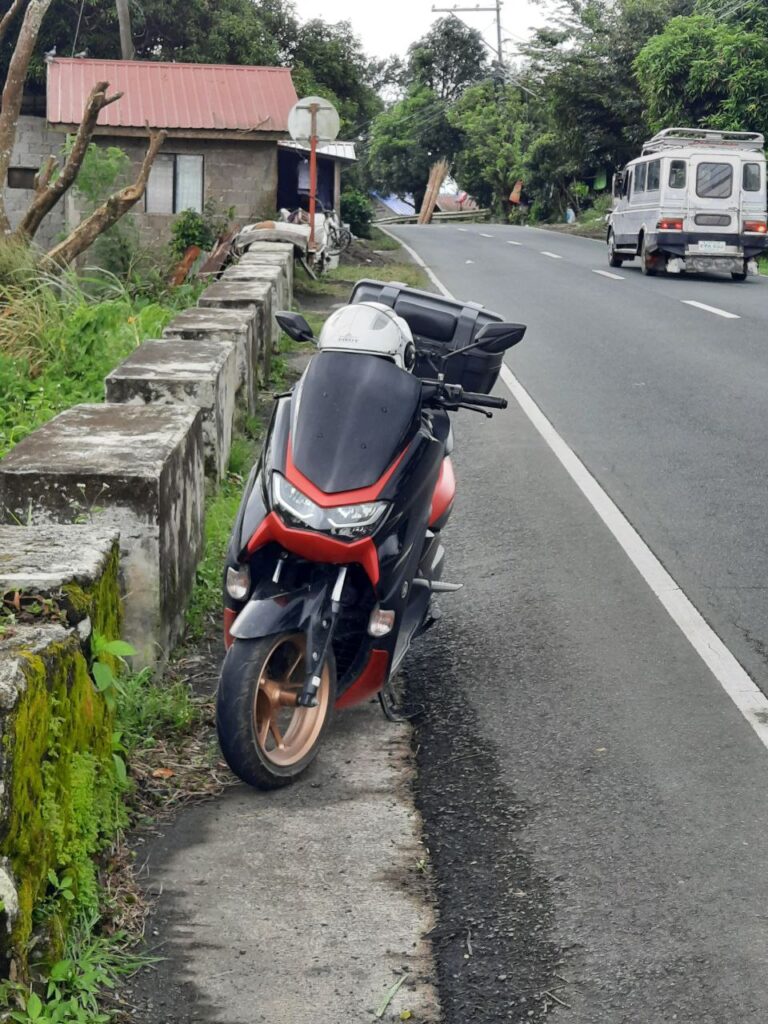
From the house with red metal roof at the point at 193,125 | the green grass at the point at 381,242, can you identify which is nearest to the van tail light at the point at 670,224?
→ the house with red metal roof at the point at 193,125

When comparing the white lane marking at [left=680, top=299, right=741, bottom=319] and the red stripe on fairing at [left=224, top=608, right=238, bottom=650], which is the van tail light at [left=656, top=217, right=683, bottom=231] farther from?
the red stripe on fairing at [left=224, top=608, right=238, bottom=650]

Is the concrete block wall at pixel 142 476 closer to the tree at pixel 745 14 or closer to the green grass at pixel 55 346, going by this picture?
the green grass at pixel 55 346

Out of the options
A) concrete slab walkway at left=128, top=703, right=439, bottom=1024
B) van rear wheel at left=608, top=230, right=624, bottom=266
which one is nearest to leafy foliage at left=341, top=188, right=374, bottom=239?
van rear wheel at left=608, top=230, right=624, bottom=266

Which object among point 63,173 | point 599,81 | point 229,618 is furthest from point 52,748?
point 599,81

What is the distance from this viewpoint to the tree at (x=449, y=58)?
79.9 metres

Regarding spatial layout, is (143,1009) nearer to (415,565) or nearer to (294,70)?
(415,565)

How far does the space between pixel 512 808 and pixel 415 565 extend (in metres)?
0.97

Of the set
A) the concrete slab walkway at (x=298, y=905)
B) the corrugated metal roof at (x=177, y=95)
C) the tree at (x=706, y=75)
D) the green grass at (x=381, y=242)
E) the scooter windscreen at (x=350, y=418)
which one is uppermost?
the tree at (x=706, y=75)

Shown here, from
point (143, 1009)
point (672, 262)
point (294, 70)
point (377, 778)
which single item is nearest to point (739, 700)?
point (377, 778)

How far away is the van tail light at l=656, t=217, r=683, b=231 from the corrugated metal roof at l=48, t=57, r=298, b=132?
705 centimetres

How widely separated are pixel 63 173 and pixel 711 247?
44.0 ft

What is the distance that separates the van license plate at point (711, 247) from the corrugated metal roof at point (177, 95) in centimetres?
784

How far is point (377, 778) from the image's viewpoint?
4.77m

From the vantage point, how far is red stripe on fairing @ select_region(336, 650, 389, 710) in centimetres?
486
